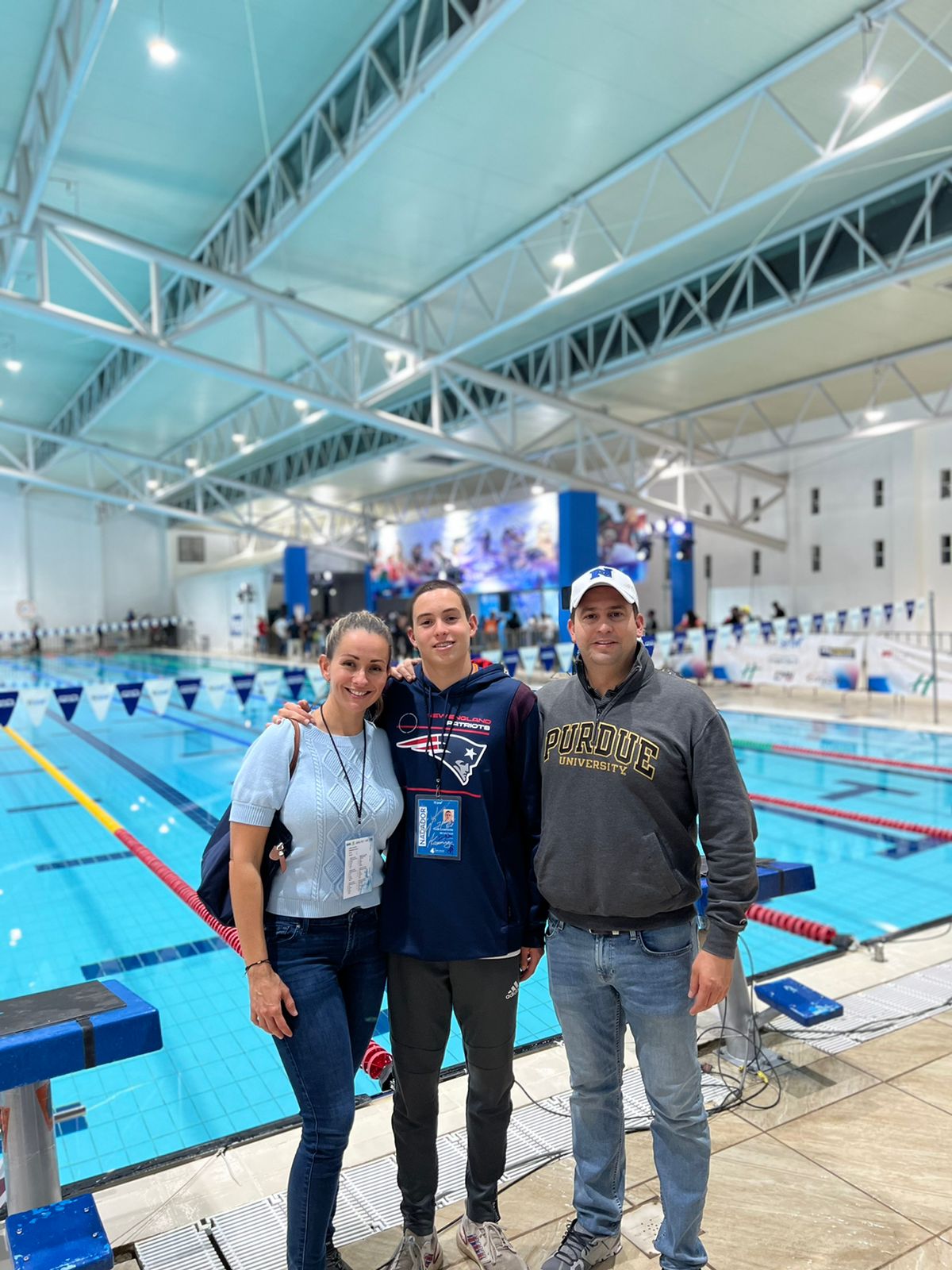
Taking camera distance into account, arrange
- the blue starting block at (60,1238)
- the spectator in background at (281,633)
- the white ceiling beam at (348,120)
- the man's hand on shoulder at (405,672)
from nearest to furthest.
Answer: the blue starting block at (60,1238), the man's hand on shoulder at (405,672), the white ceiling beam at (348,120), the spectator in background at (281,633)

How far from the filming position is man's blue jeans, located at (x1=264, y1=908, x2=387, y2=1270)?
6.20 ft

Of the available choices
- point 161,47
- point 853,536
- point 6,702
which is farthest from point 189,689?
point 853,536

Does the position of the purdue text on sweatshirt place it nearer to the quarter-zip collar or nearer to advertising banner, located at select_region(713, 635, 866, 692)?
the quarter-zip collar

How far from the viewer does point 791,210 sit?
10422 mm

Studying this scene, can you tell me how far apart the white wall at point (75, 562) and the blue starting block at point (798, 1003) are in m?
33.1

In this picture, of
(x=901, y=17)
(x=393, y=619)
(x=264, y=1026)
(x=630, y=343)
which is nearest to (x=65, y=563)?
(x=393, y=619)

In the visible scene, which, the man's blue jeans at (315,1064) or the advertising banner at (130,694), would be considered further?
the advertising banner at (130,694)

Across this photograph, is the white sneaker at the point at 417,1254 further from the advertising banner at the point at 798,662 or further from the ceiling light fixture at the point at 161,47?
the advertising banner at the point at 798,662

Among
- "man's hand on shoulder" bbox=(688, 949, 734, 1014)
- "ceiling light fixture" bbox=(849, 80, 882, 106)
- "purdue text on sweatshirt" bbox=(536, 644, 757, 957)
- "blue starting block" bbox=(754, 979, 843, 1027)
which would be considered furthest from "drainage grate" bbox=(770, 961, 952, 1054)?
"ceiling light fixture" bbox=(849, 80, 882, 106)

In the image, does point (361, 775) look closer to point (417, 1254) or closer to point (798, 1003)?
point (417, 1254)

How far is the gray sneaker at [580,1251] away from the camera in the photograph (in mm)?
2086

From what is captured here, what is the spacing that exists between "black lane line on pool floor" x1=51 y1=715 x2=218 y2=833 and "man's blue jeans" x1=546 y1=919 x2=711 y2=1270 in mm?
5035

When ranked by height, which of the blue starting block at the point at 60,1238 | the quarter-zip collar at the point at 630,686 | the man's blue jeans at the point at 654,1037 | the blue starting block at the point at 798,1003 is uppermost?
the quarter-zip collar at the point at 630,686

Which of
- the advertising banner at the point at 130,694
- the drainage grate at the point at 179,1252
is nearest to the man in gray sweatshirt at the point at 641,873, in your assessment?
the drainage grate at the point at 179,1252
